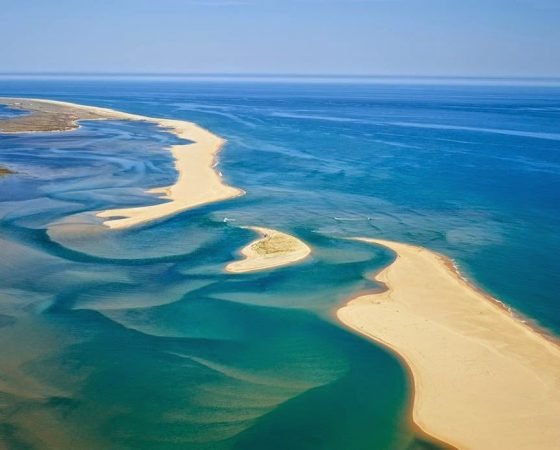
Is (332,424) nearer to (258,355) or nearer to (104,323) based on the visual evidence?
(258,355)

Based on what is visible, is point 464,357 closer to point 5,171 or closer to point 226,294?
point 226,294

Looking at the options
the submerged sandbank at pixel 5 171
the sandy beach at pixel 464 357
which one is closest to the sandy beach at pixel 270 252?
the sandy beach at pixel 464 357

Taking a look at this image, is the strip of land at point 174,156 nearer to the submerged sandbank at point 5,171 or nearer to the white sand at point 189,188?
the white sand at point 189,188

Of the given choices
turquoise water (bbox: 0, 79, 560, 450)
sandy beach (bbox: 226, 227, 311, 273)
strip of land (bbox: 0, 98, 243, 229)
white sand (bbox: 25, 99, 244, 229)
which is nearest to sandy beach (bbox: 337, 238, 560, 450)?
turquoise water (bbox: 0, 79, 560, 450)

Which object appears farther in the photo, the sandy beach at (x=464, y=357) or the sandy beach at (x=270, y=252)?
the sandy beach at (x=270, y=252)

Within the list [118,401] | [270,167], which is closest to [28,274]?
[118,401]

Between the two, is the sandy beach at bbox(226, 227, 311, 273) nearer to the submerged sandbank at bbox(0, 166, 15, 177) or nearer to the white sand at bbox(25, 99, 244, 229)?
the white sand at bbox(25, 99, 244, 229)

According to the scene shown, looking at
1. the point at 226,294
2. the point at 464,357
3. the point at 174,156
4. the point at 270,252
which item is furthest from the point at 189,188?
the point at 464,357
